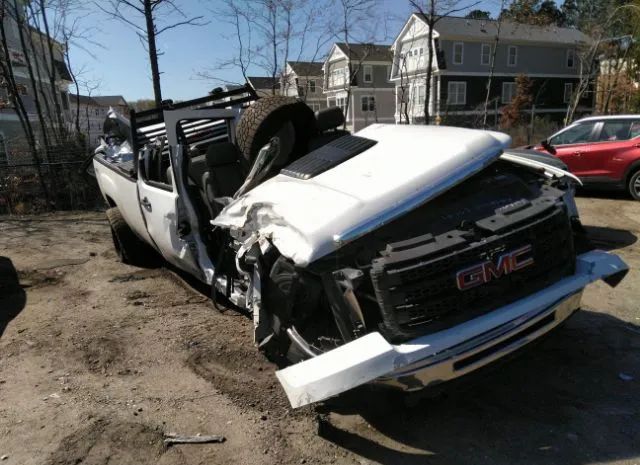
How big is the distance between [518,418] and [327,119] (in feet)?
9.90

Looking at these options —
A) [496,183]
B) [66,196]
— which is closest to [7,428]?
[496,183]

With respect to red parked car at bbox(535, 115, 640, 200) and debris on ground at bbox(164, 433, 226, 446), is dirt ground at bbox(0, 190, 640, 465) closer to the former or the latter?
debris on ground at bbox(164, 433, 226, 446)

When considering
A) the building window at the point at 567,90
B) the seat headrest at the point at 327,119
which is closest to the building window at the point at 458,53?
the building window at the point at 567,90

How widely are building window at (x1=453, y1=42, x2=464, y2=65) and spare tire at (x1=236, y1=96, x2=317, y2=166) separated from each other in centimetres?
3365

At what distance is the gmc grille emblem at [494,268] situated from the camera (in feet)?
8.07

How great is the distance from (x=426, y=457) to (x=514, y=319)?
0.87 meters

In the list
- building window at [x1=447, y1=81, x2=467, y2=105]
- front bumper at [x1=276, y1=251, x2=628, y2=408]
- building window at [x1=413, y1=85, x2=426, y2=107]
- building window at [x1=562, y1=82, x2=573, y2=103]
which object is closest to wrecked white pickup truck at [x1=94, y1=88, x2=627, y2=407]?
front bumper at [x1=276, y1=251, x2=628, y2=408]

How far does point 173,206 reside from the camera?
14.1 ft

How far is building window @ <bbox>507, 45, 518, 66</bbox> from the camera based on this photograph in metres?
36.2

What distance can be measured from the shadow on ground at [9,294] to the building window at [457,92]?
108ft

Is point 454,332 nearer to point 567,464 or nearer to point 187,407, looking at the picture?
point 567,464

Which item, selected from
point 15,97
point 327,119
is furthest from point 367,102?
point 327,119

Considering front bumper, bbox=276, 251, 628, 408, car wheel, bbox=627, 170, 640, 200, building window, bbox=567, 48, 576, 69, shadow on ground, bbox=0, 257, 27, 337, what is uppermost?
building window, bbox=567, 48, 576, 69

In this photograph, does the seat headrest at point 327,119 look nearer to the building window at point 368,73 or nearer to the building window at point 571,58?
the building window at point 368,73
